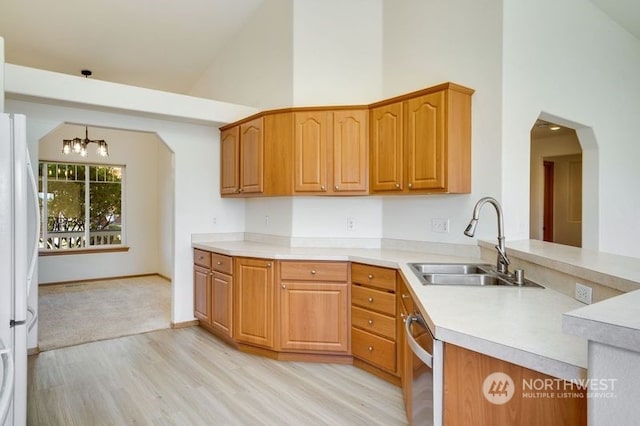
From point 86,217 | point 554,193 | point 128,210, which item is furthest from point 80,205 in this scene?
point 554,193

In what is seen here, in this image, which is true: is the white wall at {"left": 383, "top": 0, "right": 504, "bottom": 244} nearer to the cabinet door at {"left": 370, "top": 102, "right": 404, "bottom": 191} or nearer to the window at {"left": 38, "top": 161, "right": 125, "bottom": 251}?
the cabinet door at {"left": 370, "top": 102, "right": 404, "bottom": 191}

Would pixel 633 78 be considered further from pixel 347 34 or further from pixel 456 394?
pixel 456 394

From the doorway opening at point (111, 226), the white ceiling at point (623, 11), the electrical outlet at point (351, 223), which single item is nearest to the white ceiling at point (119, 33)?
the doorway opening at point (111, 226)

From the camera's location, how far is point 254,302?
340 centimetres

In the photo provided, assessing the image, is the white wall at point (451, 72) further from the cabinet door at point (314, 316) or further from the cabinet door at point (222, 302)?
the cabinet door at point (222, 302)

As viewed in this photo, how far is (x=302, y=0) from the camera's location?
3.87m

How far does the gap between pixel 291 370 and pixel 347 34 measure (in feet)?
10.4

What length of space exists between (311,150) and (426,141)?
1.07m

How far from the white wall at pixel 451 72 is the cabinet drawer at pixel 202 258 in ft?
5.94

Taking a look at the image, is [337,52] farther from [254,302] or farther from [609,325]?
[609,325]

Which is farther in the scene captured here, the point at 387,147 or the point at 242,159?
the point at 242,159

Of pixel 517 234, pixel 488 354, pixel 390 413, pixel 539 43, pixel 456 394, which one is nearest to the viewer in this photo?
pixel 488 354

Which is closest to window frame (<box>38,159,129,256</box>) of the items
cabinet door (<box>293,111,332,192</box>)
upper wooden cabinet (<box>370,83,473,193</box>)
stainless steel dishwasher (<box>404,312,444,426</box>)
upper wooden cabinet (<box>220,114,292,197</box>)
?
upper wooden cabinet (<box>220,114,292,197</box>)

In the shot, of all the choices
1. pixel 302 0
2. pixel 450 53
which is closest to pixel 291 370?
pixel 450 53
